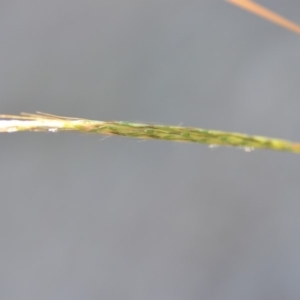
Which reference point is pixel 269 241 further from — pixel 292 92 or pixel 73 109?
pixel 73 109

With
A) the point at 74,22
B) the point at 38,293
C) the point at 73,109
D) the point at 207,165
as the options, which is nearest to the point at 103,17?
the point at 74,22

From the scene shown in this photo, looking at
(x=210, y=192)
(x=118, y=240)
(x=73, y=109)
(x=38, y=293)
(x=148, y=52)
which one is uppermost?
(x=148, y=52)

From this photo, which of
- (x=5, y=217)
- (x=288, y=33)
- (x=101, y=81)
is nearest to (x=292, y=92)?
(x=288, y=33)

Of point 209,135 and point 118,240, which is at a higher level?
point 209,135

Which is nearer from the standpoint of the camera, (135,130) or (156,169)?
(135,130)

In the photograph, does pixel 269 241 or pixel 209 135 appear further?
pixel 269 241

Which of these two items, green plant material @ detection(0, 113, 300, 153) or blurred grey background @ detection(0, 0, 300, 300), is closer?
green plant material @ detection(0, 113, 300, 153)

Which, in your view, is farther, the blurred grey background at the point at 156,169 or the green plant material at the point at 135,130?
the blurred grey background at the point at 156,169
